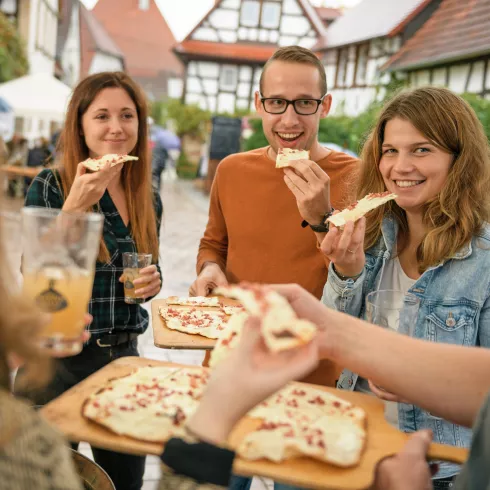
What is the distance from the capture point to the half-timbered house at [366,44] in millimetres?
24328

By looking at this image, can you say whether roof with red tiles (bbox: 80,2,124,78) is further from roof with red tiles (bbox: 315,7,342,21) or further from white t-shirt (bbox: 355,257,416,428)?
white t-shirt (bbox: 355,257,416,428)

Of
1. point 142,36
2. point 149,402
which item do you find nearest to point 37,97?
point 149,402

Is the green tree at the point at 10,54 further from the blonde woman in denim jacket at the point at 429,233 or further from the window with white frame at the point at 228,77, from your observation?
the blonde woman in denim jacket at the point at 429,233

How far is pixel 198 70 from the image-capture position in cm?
3722

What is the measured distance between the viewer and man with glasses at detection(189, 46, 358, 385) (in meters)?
3.43

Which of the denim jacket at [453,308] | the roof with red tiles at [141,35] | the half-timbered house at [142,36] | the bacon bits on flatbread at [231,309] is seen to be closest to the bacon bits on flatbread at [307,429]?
the denim jacket at [453,308]

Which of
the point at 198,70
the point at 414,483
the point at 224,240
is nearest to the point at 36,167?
the point at 224,240

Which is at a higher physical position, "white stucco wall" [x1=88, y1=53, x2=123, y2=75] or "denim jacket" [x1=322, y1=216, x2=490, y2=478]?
"white stucco wall" [x1=88, y1=53, x2=123, y2=75]

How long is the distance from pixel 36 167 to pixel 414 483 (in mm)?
15270

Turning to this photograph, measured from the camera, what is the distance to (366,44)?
2692cm

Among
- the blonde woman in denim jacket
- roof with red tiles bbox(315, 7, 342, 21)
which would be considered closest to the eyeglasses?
the blonde woman in denim jacket

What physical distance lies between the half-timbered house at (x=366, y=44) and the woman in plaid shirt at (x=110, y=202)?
18169 mm

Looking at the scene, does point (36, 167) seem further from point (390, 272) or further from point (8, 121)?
point (390, 272)

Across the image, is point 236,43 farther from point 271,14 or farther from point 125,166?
point 125,166
